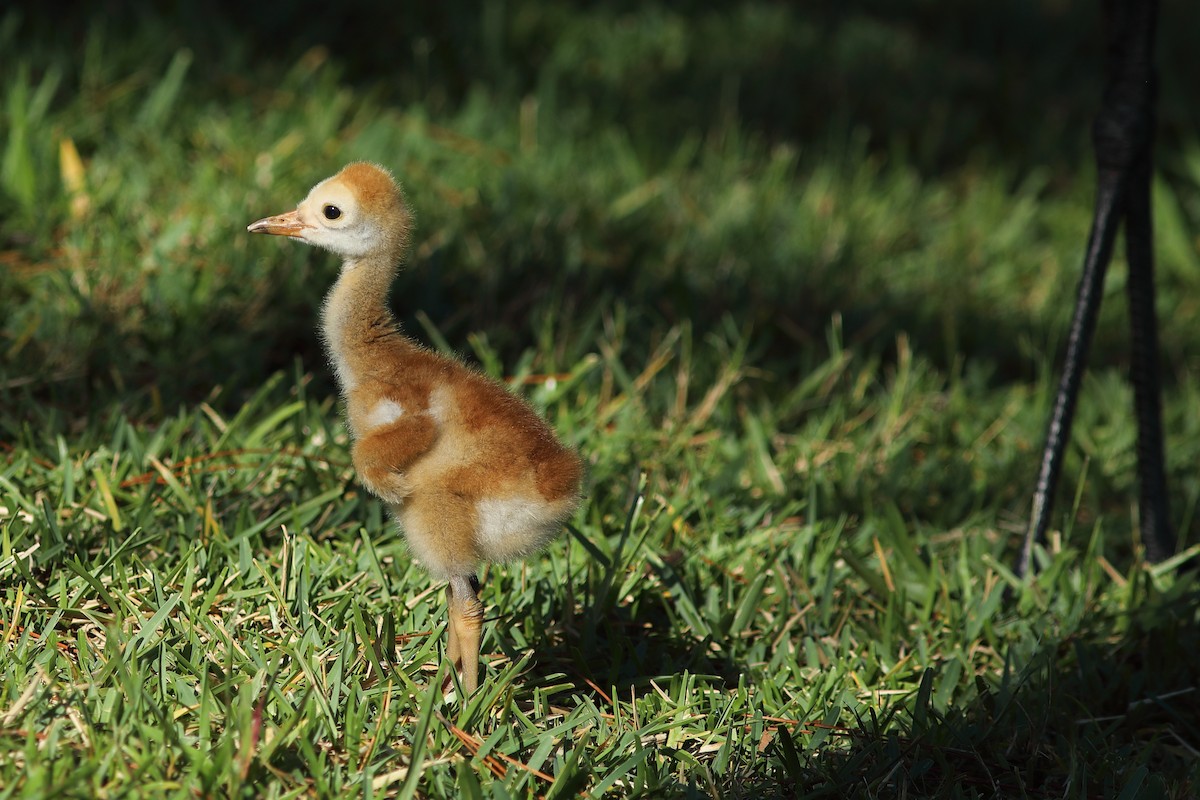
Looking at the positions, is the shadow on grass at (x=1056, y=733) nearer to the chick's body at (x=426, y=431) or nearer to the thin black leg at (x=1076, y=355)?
the thin black leg at (x=1076, y=355)

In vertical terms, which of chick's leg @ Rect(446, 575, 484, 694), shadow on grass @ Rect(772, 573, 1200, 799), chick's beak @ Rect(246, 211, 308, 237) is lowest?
shadow on grass @ Rect(772, 573, 1200, 799)

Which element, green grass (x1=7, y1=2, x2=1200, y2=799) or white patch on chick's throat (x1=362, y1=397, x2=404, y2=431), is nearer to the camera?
white patch on chick's throat (x1=362, y1=397, x2=404, y2=431)

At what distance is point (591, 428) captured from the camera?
11.6 ft

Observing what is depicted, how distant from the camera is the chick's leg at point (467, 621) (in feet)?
7.77

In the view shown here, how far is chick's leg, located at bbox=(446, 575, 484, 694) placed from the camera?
2369 mm

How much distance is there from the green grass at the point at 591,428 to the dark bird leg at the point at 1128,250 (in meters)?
0.16

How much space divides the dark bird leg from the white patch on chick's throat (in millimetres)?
1761

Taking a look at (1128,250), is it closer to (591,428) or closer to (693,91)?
(591,428)

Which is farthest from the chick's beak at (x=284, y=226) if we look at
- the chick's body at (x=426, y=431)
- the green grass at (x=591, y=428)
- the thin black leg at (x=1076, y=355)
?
the thin black leg at (x=1076, y=355)

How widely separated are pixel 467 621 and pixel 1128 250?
2.07 meters

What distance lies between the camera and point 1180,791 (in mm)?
2623

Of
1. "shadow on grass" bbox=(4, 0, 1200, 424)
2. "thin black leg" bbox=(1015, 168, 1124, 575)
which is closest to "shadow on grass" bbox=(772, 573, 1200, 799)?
"thin black leg" bbox=(1015, 168, 1124, 575)

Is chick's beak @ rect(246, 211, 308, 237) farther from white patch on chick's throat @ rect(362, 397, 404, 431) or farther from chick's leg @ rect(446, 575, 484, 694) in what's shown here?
chick's leg @ rect(446, 575, 484, 694)

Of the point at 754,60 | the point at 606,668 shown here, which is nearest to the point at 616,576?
the point at 606,668
